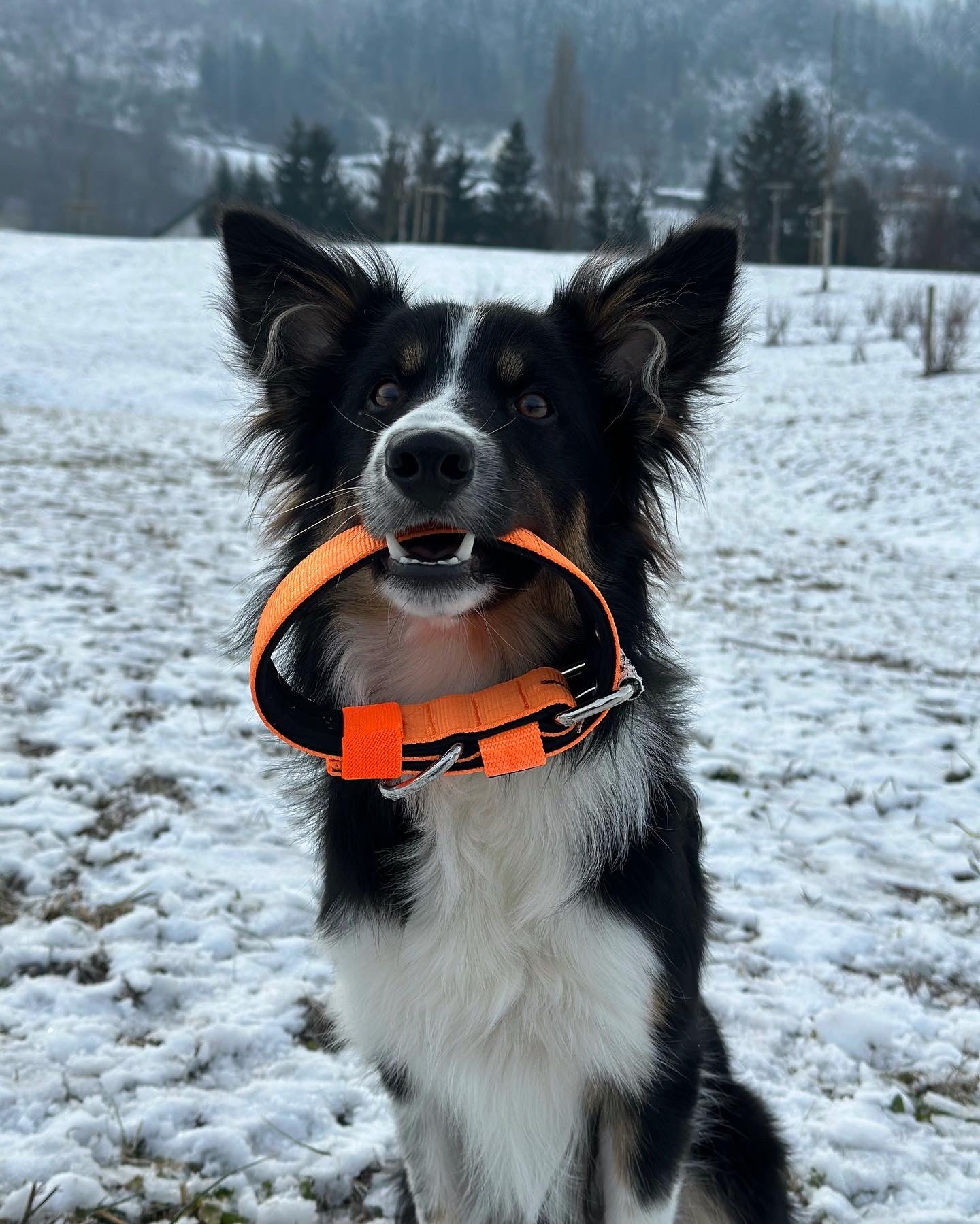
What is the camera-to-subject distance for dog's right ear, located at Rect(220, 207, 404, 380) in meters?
2.83

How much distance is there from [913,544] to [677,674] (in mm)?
11860

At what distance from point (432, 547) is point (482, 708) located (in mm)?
461

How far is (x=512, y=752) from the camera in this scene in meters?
2.16

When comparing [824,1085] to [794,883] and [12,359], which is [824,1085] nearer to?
[794,883]

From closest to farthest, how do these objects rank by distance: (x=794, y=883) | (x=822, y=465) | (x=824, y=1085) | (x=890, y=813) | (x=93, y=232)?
1. (x=824, y=1085)
2. (x=794, y=883)
3. (x=890, y=813)
4. (x=822, y=465)
5. (x=93, y=232)

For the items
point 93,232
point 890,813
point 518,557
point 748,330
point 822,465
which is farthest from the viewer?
point 93,232

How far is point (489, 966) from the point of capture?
2.37m

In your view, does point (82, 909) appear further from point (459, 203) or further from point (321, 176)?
point (459, 203)

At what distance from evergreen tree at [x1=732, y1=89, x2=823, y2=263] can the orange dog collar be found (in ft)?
207

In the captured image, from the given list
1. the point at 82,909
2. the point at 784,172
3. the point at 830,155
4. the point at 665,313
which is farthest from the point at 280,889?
the point at 784,172

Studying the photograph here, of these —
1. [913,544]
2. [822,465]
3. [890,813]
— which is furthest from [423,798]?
[822,465]

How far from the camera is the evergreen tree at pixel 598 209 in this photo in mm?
61844

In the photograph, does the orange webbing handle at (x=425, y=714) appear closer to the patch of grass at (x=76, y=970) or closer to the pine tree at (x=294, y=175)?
the patch of grass at (x=76, y=970)

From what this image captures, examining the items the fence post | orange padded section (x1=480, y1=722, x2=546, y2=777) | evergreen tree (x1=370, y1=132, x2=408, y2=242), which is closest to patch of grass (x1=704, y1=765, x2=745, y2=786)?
orange padded section (x1=480, y1=722, x2=546, y2=777)
